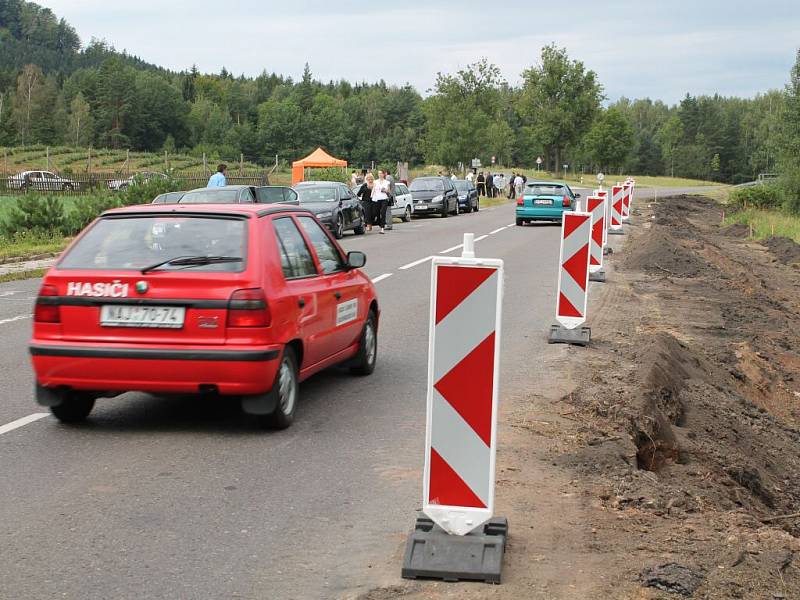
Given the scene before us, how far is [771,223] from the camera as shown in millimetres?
38188

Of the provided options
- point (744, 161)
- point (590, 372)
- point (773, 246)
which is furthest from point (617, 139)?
point (590, 372)

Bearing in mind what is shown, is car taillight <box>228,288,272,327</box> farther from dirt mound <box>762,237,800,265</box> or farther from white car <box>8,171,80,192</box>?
white car <box>8,171,80,192</box>

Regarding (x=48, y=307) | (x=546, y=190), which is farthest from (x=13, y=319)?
(x=546, y=190)

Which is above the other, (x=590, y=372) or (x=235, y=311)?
(x=235, y=311)

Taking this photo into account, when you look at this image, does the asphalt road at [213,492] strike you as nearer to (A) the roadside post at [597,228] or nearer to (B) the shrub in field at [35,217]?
(A) the roadside post at [597,228]

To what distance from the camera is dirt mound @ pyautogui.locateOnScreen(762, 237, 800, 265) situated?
2617cm

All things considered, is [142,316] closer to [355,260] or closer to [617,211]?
[355,260]

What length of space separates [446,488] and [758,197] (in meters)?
50.1

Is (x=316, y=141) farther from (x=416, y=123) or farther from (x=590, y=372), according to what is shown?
(x=590, y=372)

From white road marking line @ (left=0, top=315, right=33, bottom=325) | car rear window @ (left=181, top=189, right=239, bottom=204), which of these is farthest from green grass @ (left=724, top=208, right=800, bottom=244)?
white road marking line @ (left=0, top=315, right=33, bottom=325)

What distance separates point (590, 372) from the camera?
9.59m

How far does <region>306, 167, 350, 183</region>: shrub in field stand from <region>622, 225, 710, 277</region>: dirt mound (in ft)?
107

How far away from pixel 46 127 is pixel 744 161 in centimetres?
10965

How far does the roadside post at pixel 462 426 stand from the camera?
446 centimetres
